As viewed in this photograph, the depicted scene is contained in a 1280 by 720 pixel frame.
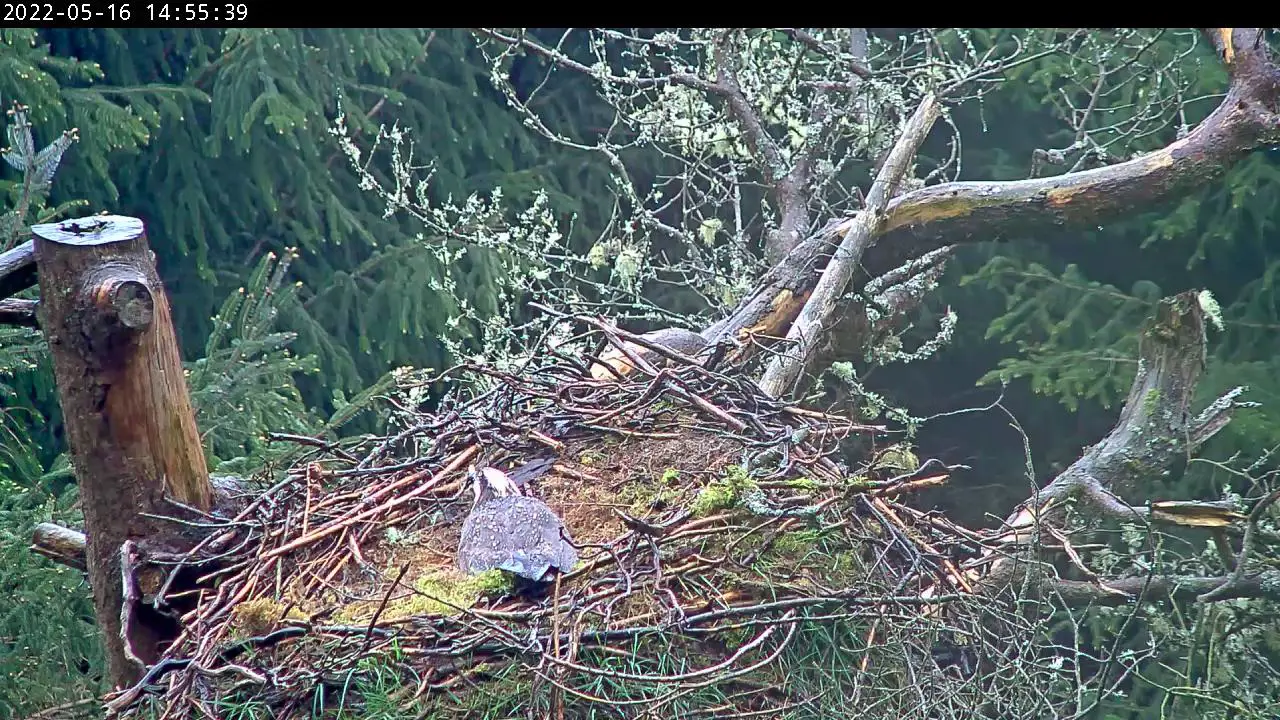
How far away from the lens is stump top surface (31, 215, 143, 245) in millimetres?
2566

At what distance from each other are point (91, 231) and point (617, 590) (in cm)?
152

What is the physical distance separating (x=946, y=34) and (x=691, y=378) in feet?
16.3

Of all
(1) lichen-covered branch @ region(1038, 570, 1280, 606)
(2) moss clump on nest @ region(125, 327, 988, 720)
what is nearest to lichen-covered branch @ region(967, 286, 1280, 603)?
(1) lichen-covered branch @ region(1038, 570, 1280, 606)

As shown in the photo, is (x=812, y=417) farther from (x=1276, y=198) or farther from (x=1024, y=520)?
(x=1276, y=198)

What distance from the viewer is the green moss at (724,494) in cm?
241

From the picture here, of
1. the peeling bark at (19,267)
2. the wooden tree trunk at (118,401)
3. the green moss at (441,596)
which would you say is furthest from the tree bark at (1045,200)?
the peeling bark at (19,267)

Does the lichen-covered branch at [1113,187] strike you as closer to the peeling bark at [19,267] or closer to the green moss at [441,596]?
the green moss at [441,596]

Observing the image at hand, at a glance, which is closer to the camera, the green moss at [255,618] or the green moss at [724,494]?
the green moss at [255,618]

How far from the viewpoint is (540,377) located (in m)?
3.18

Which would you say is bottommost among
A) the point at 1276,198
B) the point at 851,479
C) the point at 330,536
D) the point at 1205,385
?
the point at 1205,385

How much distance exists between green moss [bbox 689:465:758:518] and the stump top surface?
1454 mm

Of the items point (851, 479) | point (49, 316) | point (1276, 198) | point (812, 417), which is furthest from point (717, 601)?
point (1276, 198)

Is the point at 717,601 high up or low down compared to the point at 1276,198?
up

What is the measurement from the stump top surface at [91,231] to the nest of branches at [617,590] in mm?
714
